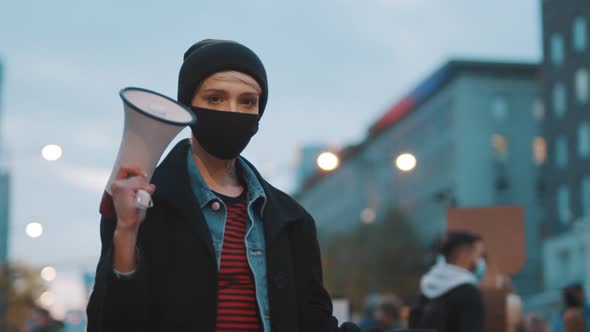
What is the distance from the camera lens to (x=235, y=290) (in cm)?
347

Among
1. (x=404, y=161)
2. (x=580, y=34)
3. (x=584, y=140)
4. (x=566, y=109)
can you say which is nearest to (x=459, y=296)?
(x=404, y=161)

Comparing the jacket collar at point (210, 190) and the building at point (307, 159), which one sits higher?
the building at point (307, 159)

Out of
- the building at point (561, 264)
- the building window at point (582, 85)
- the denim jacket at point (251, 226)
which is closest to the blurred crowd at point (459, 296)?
the denim jacket at point (251, 226)

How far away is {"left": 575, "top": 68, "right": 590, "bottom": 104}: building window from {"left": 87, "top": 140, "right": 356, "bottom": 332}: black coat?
57.0 m

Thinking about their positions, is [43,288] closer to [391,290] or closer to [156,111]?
[391,290]

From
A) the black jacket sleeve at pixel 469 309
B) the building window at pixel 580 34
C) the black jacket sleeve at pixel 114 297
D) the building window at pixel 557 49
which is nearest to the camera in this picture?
the black jacket sleeve at pixel 114 297

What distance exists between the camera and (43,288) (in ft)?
285

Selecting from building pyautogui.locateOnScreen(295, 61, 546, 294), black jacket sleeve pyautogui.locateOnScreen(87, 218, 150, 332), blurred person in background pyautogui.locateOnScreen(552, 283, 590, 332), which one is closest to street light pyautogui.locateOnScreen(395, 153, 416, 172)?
blurred person in background pyautogui.locateOnScreen(552, 283, 590, 332)

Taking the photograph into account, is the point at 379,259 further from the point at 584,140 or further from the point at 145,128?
the point at 145,128

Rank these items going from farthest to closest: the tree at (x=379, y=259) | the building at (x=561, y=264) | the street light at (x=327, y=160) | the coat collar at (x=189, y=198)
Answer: the tree at (x=379, y=259)
the building at (x=561, y=264)
the street light at (x=327, y=160)
the coat collar at (x=189, y=198)

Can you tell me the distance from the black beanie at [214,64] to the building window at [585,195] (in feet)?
187

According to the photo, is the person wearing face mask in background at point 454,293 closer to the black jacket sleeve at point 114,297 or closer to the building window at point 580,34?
the black jacket sleeve at point 114,297

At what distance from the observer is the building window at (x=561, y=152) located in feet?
201

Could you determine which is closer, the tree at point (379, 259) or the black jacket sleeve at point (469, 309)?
the black jacket sleeve at point (469, 309)
